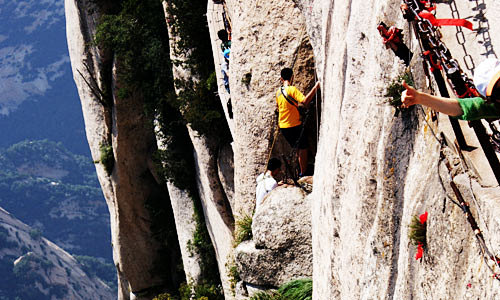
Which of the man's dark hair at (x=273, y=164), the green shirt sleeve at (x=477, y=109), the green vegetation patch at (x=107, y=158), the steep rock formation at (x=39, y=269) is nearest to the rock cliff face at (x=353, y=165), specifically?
the man's dark hair at (x=273, y=164)

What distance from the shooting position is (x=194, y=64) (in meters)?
23.3

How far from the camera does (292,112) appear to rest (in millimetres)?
15102

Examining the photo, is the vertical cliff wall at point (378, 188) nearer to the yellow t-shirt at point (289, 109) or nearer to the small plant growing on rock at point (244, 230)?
the yellow t-shirt at point (289, 109)

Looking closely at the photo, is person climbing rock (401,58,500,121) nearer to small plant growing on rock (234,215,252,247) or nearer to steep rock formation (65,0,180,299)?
small plant growing on rock (234,215,252,247)

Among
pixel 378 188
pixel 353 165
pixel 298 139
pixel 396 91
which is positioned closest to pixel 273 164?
pixel 298 139

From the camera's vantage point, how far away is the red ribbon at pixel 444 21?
753 centimetres

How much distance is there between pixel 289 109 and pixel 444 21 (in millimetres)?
7539

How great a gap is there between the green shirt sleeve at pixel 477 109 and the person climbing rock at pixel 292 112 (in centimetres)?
820

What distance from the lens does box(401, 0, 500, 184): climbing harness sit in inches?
265

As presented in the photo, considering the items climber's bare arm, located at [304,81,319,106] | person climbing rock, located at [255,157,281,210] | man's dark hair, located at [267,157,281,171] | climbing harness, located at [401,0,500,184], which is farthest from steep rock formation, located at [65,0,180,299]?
climbing harness, located at [401,0,500,184]

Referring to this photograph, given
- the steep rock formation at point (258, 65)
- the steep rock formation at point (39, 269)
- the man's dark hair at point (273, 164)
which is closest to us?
the man's dark hair at point (273, 164)

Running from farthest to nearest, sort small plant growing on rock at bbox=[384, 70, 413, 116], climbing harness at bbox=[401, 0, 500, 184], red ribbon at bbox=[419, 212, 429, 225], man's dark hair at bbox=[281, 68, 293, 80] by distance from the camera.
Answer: man's dark hair at bbox=[281, 68, 293, 80]
small plant growing on rock at bbox=[384, 70, 413, 116]
red ribbon at bbox=[419, 212, 429, 225]
climbing harness at bbox=[401, 0, 500, 184]

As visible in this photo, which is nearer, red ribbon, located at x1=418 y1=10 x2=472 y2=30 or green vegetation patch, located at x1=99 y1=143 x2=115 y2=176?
red ribbon, located at x1=418 y1=10 x2=472 y2=30

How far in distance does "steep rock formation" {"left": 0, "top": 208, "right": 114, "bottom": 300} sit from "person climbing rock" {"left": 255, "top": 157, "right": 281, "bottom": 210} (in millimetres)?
145997
